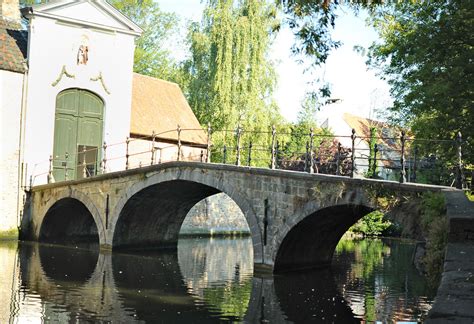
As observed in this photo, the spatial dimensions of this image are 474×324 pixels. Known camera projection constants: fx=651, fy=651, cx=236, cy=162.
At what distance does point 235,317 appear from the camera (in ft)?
30.6

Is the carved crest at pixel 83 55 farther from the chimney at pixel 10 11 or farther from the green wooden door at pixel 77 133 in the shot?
the chimney at pixel 10 11

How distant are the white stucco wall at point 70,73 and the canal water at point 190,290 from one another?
3.46 m

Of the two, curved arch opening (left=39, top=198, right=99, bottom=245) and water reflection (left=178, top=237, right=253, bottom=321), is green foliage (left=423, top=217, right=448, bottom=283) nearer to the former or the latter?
water reflection (left=178, top=237, right=253, bottom=321)

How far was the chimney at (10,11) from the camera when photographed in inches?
790

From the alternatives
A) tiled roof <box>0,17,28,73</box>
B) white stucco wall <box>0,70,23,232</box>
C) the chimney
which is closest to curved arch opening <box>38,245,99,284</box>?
white stucco wall <box>0,70,23,232</box>

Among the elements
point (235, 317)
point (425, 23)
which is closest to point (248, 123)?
point (425, 23)

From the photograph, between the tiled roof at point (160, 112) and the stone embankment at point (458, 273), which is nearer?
the stone embankment at point (458, 273)

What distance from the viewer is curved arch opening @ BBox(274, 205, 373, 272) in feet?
42.1

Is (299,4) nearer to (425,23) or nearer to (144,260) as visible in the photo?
(425,23)

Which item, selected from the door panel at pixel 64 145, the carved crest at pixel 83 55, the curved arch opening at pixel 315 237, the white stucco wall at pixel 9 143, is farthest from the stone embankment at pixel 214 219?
the curved arch opening at pixel 315 237

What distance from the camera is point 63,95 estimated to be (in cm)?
1988

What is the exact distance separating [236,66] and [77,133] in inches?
294

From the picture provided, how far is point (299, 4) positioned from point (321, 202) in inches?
208

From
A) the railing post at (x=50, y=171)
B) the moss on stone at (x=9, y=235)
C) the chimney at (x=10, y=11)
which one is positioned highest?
the chimney at (x=10, y=11)
